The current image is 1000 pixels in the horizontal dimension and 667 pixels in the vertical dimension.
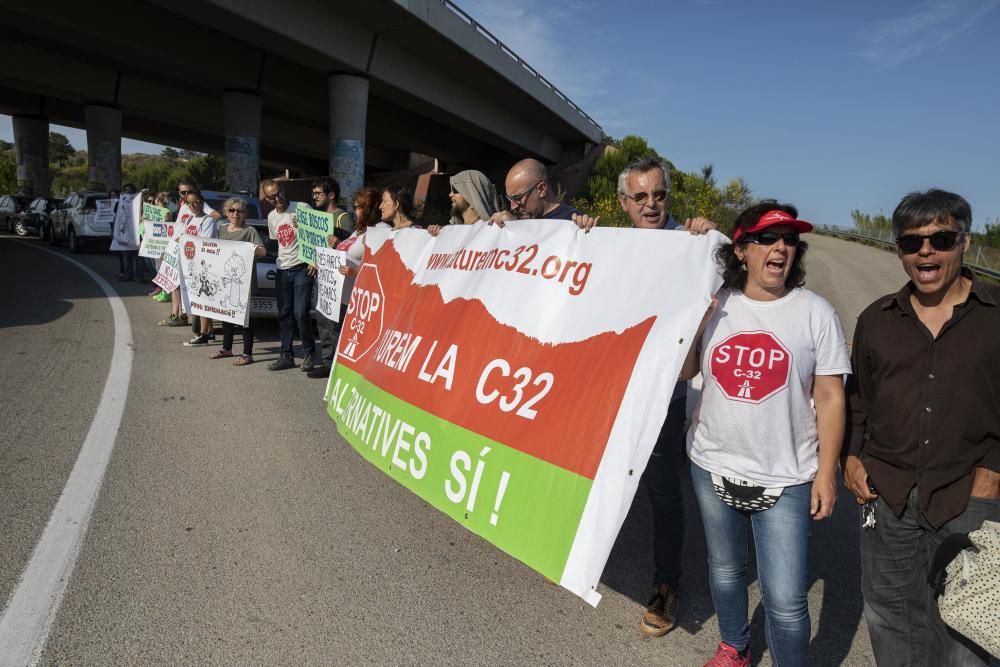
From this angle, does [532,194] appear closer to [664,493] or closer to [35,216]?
[664,493]

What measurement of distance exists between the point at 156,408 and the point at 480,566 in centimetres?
386

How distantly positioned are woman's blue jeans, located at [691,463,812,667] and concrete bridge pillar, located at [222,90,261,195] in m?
26.8

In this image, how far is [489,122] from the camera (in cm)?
3388

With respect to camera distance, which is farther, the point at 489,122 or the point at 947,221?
the point at 489,122

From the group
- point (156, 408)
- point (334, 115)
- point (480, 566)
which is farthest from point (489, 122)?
point (480, 566)

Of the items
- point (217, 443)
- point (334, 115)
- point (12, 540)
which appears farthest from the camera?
point (334, 115)

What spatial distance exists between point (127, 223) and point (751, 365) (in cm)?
1369

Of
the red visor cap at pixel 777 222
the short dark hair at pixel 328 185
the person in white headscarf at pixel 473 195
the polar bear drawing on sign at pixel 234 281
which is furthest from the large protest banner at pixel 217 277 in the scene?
the red visor cap at pixel 777 222

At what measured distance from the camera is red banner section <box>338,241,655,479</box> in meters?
2.65

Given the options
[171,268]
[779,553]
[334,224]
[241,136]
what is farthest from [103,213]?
[779,553]

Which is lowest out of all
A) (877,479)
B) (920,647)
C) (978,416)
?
→ (920,647)

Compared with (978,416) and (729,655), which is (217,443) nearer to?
(729,655)

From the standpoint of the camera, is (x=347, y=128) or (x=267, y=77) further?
(x=267, y=77)

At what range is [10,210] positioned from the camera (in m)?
31.0
